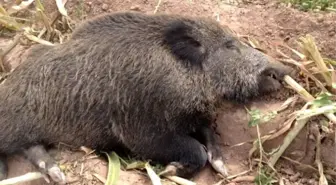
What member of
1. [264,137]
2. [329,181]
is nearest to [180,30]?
[264,137]

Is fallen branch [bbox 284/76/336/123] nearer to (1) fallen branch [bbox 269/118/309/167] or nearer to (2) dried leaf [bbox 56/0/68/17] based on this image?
(1) fallen branch [bbox 269/118/309/167]

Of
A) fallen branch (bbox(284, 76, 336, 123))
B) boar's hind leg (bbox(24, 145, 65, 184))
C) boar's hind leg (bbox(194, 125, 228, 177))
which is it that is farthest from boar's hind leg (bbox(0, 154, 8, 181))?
fallen branch (bbox(284, 76, 336, 123))

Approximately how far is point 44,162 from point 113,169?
0.46 meters

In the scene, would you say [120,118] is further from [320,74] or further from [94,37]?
[320,74]

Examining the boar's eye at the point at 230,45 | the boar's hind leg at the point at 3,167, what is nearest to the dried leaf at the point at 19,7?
the boar's hind leg at the point at 3,167

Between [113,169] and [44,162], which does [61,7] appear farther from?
[113,169]

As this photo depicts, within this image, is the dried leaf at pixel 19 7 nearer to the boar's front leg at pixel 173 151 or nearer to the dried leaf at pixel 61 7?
the dried leaf at pixel 61 7

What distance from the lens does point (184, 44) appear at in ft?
12.8

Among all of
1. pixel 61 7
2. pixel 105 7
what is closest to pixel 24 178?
pixel 61 7

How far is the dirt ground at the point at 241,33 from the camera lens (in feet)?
12.2

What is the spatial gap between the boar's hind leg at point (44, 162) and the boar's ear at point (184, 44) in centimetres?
105

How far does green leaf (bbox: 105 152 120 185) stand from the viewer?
11.8ft

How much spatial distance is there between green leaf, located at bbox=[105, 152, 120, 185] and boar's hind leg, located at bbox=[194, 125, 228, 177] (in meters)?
0.60

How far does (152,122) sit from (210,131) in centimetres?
44
